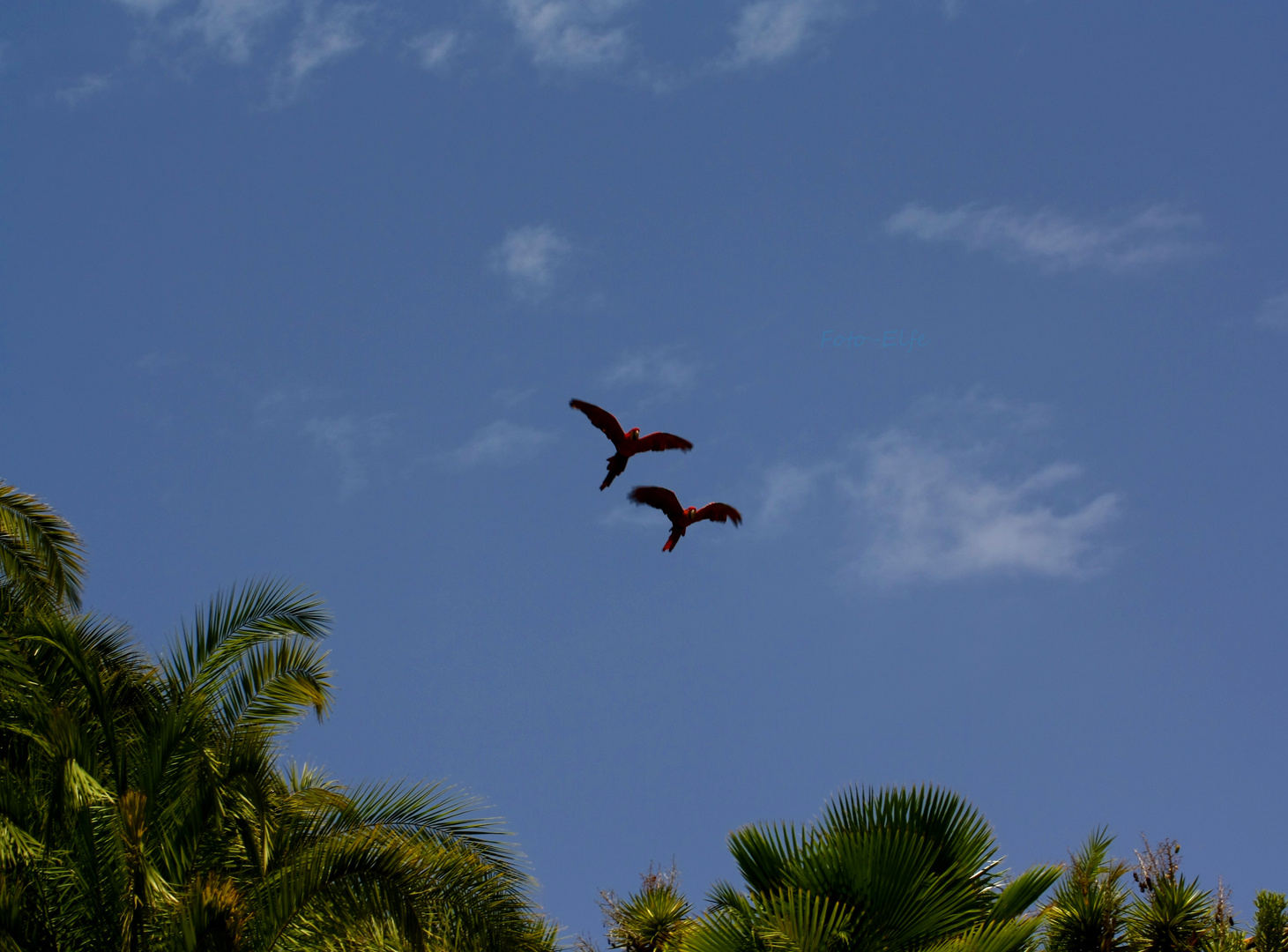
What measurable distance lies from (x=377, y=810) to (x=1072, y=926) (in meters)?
8.37

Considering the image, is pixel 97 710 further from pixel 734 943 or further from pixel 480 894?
pixel 734 943

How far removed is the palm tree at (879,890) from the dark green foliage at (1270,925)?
5699 mm

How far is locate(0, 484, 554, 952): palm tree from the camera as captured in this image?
8.68 m

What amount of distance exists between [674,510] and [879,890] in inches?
169

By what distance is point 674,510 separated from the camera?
12.3 meters

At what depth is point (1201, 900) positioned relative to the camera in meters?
14.7

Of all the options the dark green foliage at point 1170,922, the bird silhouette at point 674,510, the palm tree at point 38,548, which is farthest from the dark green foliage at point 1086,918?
the palm tree at point 38,548

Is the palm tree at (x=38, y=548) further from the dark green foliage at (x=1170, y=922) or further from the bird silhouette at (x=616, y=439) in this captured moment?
the dark green foliage at (x=1170, y=922)

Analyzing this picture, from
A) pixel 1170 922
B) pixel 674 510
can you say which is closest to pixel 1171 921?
pixel 1170 922

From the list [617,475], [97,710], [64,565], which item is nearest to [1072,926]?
[617,475]

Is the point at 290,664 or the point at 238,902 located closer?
the point at 238,902

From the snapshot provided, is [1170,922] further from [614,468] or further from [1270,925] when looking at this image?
[614,468]

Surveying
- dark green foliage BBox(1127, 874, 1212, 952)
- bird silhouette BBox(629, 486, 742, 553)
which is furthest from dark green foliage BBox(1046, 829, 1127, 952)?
bird silhouette BBox(629, 486, 742, 553)

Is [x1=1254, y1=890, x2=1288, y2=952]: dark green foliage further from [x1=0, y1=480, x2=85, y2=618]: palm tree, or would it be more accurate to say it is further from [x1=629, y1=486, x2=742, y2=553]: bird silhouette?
[x1=0, y1=480, x2=85, y2=618]: palm tree
